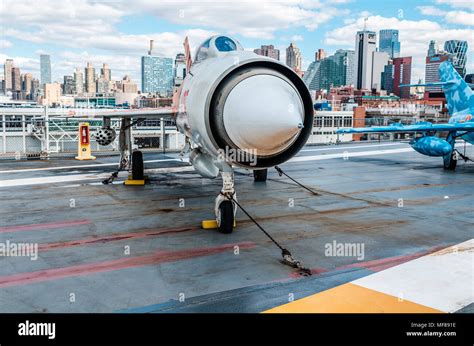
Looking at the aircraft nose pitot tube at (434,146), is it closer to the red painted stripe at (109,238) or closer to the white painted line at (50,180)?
the red painted stripe at (109,238)

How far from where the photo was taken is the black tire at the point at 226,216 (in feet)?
28.4

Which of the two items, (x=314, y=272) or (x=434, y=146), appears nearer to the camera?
(x=314, y=272)

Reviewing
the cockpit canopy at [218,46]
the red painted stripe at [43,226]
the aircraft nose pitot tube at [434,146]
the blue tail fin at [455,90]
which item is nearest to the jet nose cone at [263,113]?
the cockpit canopy at [218,46]

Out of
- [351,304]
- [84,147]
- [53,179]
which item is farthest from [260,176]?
[84,147]

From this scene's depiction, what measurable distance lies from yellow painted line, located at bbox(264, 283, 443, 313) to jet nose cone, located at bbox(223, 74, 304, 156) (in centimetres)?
239

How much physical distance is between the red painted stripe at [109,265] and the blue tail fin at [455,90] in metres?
18.0

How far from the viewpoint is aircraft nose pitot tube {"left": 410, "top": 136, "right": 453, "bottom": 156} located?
18409 millimetres

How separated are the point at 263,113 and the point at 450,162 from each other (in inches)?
626

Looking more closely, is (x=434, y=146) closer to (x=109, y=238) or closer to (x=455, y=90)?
(x=455, y=90)

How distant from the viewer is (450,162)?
1933cm

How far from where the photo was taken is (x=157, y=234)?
8727 mm
